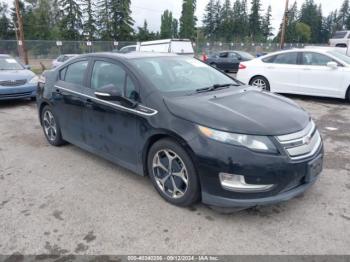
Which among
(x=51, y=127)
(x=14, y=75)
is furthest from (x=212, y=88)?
(x=14, y=75)

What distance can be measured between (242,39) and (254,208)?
84808mm

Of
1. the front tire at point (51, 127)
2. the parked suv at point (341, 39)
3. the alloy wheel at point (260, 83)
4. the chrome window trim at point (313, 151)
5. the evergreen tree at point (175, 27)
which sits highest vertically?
the evergreen tree at point (175, 27)

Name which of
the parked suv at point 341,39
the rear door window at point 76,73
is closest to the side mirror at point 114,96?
the rear door window at point 76,73

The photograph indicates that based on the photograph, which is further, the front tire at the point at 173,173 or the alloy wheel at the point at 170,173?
the alloy wheel at the point at 170,173

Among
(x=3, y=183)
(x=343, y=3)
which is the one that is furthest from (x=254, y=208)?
(x=343, y=3)

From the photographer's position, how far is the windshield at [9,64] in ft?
31.0

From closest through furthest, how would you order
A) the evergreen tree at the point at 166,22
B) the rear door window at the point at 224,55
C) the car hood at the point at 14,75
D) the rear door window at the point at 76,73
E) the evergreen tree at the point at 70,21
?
the rear door window at the point at 76,73, the car hood at the point at 14,75, the rear door window at the point at 224,55, the evergreen tree at the point at 70,21, the evergreen tree at the point at 166,22

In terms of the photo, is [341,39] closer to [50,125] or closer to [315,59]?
[315,59]

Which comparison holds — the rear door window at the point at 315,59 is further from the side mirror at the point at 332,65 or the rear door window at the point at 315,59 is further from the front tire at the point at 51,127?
the front tire at the point at 51,127

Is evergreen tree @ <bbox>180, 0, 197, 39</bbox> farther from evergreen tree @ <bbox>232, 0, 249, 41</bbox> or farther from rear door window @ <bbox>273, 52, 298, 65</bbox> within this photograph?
rear door window @ <bbox>273, 52, 298, 65</bbox>

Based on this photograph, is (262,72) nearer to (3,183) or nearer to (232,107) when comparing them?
(232,107)

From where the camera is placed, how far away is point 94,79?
14.0 ft

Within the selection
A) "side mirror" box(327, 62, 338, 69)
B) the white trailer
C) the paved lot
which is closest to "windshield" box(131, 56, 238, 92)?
the paved lot

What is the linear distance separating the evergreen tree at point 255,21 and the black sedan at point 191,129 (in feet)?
279
